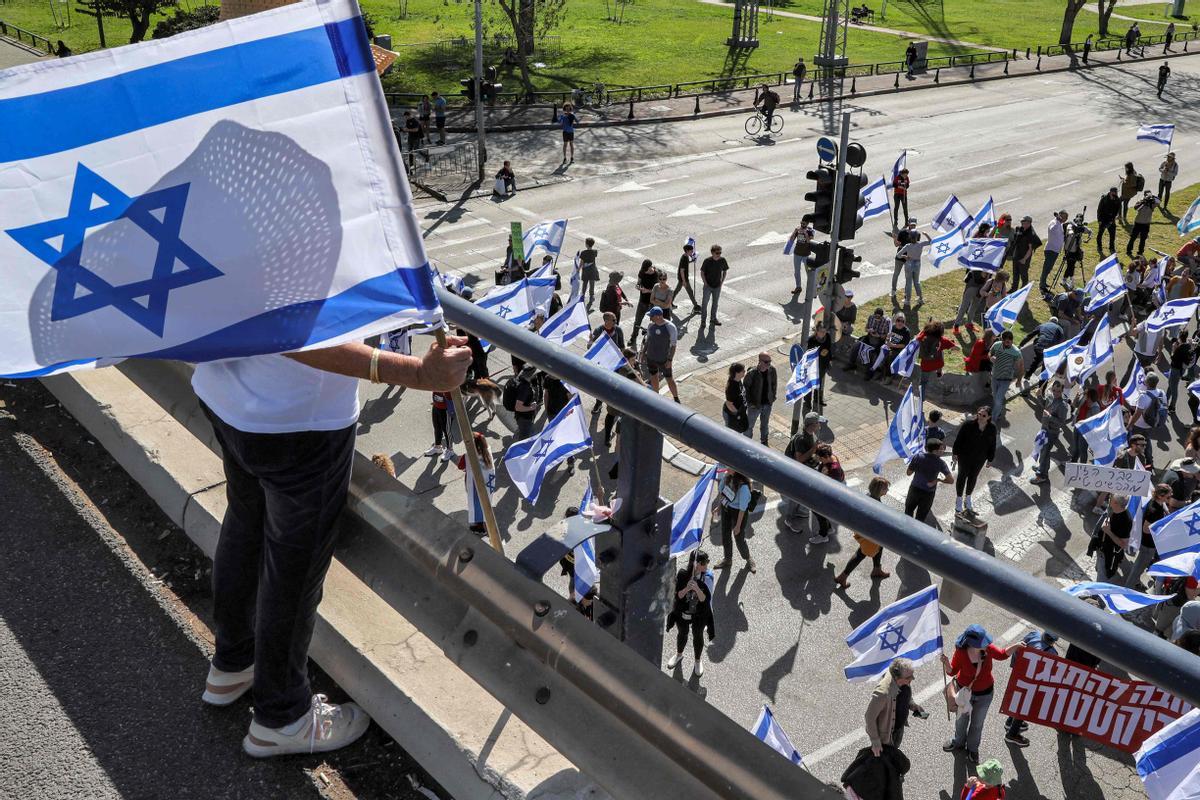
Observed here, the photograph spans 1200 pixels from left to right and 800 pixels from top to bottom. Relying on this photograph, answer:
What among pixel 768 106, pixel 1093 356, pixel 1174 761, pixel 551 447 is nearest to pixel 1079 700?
pixel 1174 761

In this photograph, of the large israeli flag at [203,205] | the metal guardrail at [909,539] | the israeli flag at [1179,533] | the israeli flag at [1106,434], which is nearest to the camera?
the metal guardrail at [909,539]

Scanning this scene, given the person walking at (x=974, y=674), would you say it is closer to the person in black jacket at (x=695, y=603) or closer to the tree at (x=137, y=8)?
the person in black jacket at (x=695, y=603)

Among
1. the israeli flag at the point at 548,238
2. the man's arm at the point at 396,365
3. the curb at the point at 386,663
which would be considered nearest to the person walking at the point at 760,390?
the israeli flag at the point at 548,238

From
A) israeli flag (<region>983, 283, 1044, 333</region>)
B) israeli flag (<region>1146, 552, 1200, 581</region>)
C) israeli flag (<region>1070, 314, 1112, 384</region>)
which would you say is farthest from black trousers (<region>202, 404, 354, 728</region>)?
israeli flag (<region>983, 283, 1044, 333</region>)

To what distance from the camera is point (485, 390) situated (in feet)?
48.8

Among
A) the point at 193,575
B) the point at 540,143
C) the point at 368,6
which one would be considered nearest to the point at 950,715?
the point at 193,575

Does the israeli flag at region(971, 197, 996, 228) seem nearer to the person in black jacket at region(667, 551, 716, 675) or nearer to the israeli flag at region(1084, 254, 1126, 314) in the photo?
the israeli flag at region(1084, 254, 1126, 314)

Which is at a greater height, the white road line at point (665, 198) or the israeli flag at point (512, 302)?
the israeli flag at point (512, 302)

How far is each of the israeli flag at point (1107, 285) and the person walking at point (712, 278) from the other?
6518 mm

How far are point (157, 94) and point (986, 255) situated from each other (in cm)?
1949

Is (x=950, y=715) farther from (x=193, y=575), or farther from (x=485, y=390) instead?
(x=193, y=575)

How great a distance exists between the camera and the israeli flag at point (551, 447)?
10.4 metres

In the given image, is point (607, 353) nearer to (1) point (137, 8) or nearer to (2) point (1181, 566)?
(2) point (1181, 566)

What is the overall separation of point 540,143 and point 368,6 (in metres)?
35.0
